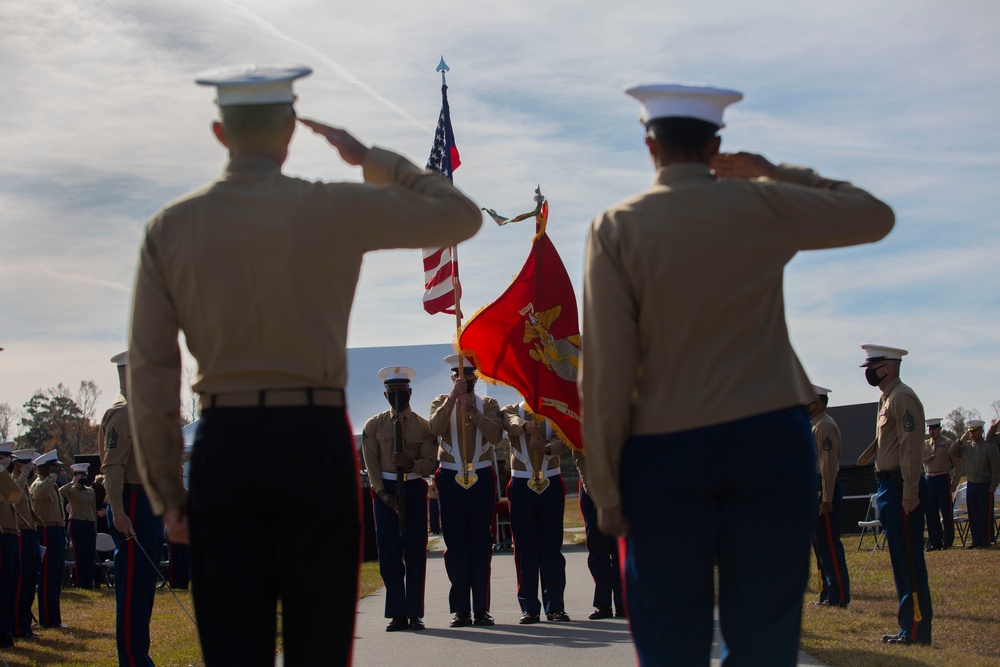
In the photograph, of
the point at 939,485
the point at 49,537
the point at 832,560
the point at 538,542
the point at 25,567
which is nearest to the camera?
the point at 538,542

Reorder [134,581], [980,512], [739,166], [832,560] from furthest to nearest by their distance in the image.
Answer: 1. [980,512]
2. [832,560]
3. [134,581]
4. [739,166]

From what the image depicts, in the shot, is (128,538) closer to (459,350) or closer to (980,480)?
(459,350)

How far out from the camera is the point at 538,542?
11781 millimetres

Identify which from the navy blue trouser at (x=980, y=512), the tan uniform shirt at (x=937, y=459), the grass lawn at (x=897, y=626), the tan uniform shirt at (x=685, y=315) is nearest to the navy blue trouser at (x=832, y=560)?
the grass lawn at (x=897, y=626)

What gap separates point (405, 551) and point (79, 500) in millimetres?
12210

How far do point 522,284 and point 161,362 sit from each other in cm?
727

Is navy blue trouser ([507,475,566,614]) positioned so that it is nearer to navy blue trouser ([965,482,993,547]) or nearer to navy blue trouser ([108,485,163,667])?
navy blue trouser ([108,485,163,667])

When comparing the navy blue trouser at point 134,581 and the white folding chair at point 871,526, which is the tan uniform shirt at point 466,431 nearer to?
the navy blue trouser at point 134,581

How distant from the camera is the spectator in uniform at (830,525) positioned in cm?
1227

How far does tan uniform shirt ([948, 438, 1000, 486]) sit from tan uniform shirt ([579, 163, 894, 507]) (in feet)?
71.1

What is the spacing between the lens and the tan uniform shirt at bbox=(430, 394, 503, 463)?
37.7 ft

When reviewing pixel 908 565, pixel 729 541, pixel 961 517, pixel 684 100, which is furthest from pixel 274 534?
pixel 961 517

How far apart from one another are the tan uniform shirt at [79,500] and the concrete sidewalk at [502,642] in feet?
32.2

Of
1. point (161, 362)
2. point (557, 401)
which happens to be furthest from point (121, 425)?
point (161, 362)
